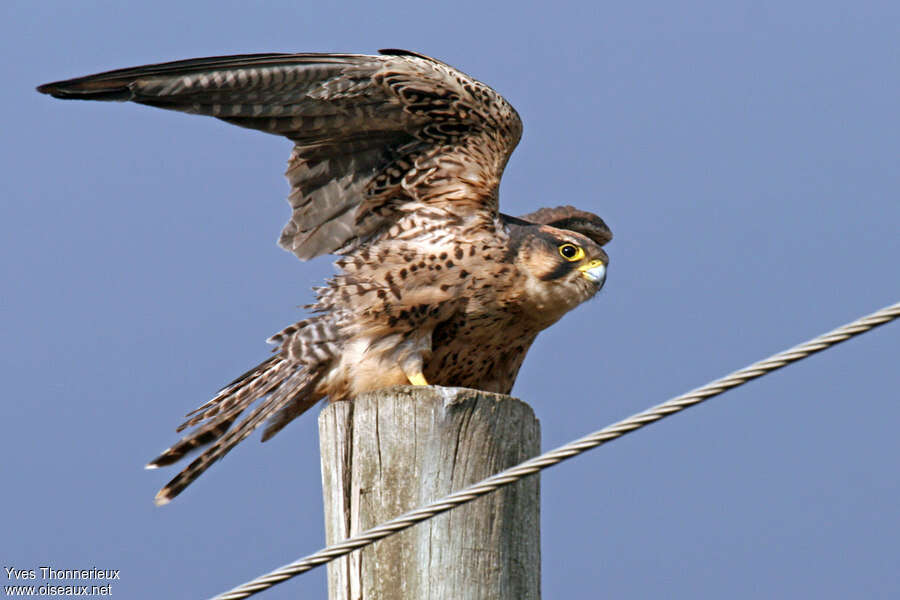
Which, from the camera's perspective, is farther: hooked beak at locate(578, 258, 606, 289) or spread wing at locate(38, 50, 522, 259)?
hooked beak at locate(578, 258, 606, 289)

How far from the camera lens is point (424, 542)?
2.93 m

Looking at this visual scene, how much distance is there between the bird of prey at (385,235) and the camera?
4.48 meters

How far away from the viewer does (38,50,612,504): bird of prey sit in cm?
448

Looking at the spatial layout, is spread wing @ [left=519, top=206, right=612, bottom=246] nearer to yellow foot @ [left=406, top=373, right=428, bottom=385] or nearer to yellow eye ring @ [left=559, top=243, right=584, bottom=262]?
yellow eye ring @ [left=559, top=243, right=584, bottom=262]

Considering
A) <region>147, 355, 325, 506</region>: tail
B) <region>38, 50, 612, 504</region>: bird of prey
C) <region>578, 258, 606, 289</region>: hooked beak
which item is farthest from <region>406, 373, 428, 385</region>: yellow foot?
<region>578, 258, 606, 289</region>: hooked beak

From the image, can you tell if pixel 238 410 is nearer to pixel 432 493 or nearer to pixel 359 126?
pixel 359 126

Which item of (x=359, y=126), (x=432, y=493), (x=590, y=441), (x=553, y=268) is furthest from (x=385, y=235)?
(x=590, y=441)

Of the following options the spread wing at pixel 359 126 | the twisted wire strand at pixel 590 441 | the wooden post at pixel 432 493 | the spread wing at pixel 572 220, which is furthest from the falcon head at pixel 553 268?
the twisted wire strand at pixel 590 441

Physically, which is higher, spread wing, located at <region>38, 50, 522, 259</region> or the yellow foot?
spread wing, located at <region>38, 50, 522, 259</region>

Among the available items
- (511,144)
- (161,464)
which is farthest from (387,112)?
(161,464)

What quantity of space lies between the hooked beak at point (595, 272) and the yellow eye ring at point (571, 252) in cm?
5

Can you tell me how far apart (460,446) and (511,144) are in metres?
2.11

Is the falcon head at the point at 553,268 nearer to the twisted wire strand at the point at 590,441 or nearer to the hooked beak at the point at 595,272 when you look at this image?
the hooked beak at the point at 595,272

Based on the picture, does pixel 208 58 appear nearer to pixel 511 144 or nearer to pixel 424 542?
pixel 511 144
